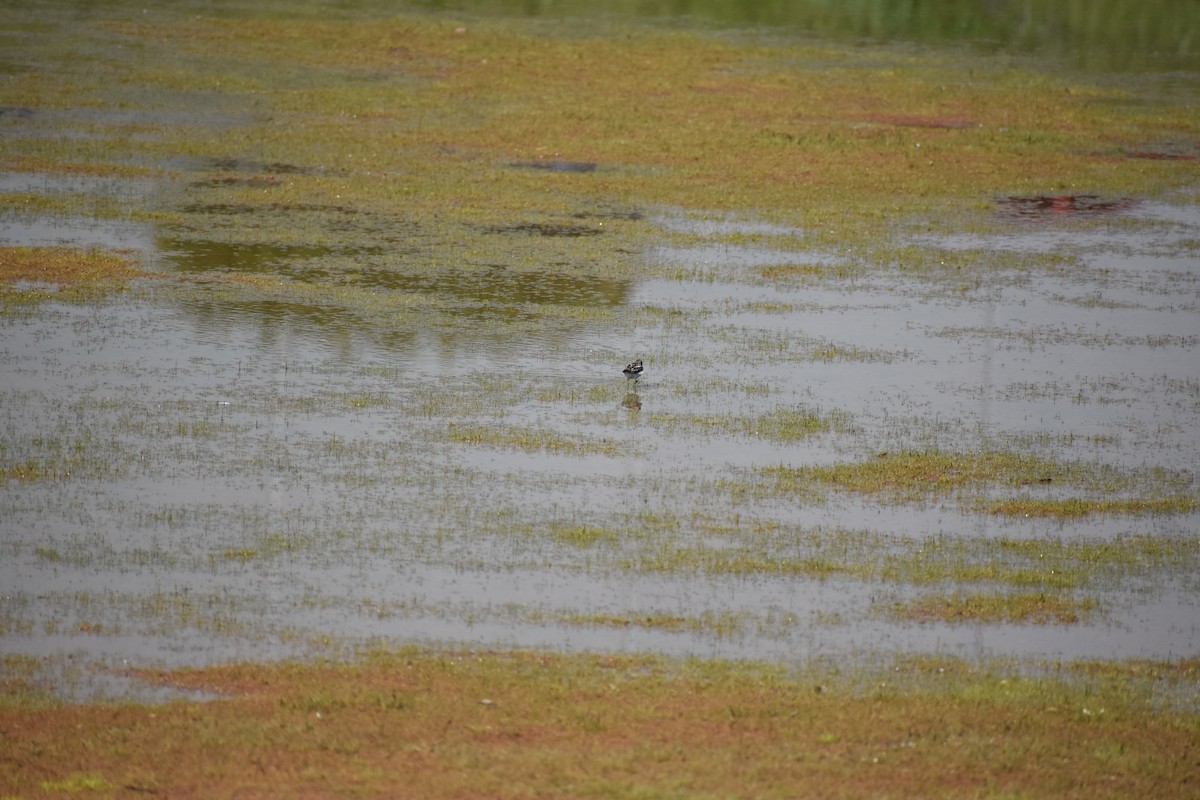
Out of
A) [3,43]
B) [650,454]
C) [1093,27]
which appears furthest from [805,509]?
[1093,27]

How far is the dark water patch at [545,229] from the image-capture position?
964 inches

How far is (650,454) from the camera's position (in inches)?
648

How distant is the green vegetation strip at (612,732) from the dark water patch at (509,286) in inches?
386

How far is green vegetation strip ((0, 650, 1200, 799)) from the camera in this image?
1030 cm

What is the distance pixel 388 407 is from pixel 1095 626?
25.3 feet

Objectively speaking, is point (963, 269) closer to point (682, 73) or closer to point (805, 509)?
point (805, 509)

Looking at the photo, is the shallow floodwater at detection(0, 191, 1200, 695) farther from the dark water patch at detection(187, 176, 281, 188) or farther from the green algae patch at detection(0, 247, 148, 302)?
the dark water patch at detection(187, 176, 281, 188)

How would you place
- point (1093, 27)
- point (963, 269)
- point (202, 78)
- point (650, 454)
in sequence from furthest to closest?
point (1093, 27) < point (202, 78) < point (963, 269) < point (650, 454)

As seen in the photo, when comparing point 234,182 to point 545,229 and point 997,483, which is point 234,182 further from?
point 997,483

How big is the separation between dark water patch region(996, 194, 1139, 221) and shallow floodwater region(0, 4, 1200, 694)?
0.73 meters

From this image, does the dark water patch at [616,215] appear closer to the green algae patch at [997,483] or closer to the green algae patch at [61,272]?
the green algae patch at [61,272]

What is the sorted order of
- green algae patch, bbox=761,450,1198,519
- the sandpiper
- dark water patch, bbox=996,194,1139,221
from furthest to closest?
1. dark water patch, bbox=996,194,1139,221
2. the sandpiper
3. green algae patch, bbox=761,450,1198,519

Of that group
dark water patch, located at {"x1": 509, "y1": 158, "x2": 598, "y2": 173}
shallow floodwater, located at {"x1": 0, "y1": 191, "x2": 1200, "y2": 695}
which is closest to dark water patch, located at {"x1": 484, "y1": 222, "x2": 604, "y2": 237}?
shallow floodwater, located at {"x1": 0, "y1": 191, "x2": 1200, "y2": 695}

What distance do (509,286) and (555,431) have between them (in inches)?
212
